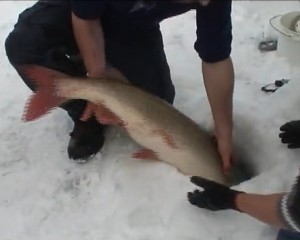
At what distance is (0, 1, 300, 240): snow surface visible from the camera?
1.46m

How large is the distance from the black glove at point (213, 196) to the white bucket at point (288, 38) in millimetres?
720

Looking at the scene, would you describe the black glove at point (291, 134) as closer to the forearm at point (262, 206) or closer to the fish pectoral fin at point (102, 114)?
the forearm at point (262, 206)

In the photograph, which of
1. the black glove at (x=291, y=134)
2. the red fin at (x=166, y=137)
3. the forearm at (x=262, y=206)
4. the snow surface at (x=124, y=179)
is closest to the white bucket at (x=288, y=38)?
the snow surface at (x=124, y=179)

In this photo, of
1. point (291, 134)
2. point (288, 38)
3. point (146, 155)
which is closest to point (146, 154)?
point (146, 155)

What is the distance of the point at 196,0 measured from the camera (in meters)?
1.23

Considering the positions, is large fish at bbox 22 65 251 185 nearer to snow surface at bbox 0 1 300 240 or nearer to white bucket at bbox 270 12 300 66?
snow surface at bbox 0 1 300 240

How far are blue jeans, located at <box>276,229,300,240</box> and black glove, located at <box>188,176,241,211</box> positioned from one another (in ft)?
0.37

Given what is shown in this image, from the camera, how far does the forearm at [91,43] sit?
59.1 inches

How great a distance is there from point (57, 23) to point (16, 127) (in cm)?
40

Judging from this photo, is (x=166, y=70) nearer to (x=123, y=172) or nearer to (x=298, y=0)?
(x=123, y=172)

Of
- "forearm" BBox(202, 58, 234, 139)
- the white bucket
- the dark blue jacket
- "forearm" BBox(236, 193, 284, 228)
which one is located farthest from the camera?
the white bucket

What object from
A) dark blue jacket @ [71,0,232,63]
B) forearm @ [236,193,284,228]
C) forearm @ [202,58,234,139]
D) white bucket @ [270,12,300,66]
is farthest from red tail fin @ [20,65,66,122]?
white bucket @ [270,12,300,66]

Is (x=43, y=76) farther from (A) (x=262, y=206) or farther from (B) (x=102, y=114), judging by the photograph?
(A) (x=262, y=206)

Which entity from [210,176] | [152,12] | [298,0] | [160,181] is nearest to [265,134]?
[210,176]
